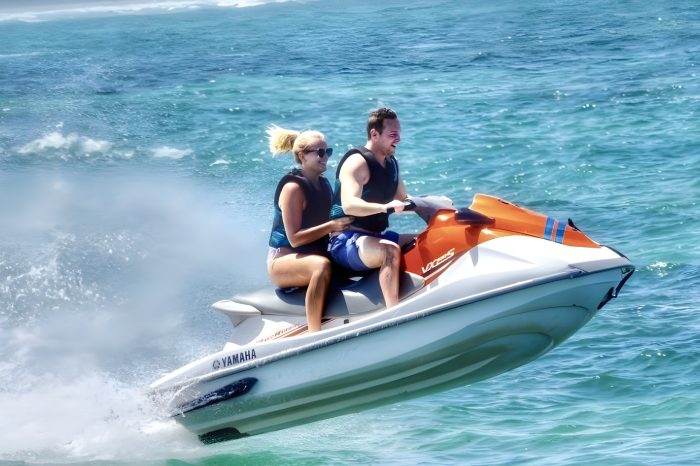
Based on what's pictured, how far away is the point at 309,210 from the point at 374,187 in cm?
43

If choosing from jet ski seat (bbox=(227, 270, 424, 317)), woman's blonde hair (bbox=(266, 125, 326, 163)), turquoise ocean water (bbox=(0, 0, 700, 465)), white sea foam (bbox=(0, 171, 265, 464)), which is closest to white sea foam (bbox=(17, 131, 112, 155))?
turquoise ocean water (bbox=(0, 0, 700, 465))

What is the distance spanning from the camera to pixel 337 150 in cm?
2044

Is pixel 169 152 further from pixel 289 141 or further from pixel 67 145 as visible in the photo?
pixel 289 141

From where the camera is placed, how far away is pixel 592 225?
49.5 feet

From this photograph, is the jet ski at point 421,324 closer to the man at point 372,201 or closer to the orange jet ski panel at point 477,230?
the orange jet ski panel at point 477,230

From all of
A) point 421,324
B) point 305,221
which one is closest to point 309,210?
point 305,221

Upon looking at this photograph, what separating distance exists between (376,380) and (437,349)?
467 millimetres

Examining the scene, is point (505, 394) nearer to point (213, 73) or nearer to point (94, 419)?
point (94, 419)

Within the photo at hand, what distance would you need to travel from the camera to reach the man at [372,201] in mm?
7312

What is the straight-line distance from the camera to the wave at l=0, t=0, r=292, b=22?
165 feet

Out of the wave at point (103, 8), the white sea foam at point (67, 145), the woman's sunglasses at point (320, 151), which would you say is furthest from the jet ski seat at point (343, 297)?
the wave at point (103, 8)

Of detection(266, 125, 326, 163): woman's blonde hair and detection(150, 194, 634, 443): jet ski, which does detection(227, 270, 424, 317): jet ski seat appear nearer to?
detection(150, 194, 634, 443): jet ski

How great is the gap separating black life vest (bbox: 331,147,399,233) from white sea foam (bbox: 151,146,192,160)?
42.5 feet

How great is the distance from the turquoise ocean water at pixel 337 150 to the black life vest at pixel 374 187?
1.98 m
